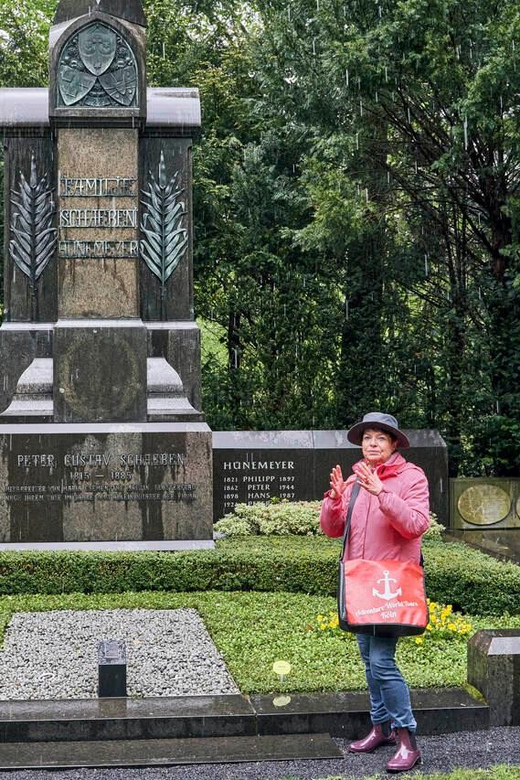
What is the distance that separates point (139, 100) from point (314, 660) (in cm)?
795

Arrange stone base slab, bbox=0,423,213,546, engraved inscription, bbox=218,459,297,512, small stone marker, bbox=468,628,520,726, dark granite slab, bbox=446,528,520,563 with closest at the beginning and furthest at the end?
1. small stone marker, bbox=468,628,520,726
2. stone base slab, bbox=0,423,213,546
3. dark granite slab, bbox=446,528,520,563
4. engraved inscription, bbox=218,459,297,512

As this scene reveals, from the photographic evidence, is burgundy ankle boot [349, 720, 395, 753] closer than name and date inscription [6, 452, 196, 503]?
Yes

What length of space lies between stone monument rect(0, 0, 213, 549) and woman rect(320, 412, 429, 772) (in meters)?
6.73

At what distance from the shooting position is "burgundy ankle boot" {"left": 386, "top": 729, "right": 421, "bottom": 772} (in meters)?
5.50

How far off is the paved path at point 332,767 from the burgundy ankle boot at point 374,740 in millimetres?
41

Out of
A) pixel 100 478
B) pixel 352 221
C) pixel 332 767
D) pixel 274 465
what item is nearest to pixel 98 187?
pixel 100 478

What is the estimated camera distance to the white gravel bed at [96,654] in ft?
22.6

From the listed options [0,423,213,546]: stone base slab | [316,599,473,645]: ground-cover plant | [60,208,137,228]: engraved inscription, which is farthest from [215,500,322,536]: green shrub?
[316,599,473,645]: ground-cover plant

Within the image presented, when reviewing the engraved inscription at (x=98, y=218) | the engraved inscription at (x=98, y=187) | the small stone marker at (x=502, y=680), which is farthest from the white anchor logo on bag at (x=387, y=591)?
the engraved inscription at (x=98, y=187)

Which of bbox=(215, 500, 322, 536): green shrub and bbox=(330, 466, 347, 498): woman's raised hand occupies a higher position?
bbox=(330, 466, 347, 498): woman's raised hand

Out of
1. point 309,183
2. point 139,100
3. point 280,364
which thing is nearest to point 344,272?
point 280,364

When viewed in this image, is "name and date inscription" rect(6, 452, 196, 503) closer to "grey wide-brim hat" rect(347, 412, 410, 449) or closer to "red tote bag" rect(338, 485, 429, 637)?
"grey wide-brim hat" rect(347, 412, 410, 449)

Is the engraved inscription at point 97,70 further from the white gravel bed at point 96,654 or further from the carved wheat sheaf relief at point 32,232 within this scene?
the white gravel bed at point 96,654

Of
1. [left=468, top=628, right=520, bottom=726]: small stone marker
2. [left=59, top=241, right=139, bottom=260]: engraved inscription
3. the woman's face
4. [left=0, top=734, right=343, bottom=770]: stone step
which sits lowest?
[left=0, top=734, right=343, bottom=770]: stone step
